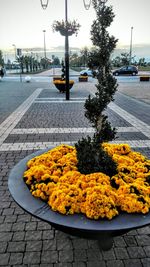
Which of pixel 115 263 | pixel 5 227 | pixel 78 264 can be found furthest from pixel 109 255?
pixel 5 227

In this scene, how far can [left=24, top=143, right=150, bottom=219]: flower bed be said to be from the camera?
109 inches

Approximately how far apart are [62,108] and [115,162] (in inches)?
363

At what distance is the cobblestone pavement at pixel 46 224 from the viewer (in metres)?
3.09

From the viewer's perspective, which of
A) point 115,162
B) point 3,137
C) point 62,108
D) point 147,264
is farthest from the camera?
point 62,108

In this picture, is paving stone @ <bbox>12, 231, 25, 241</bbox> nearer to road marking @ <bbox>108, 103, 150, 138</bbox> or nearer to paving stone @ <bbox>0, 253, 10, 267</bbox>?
paving stone @ <bbox>0, 253, 10, 267</bbox>

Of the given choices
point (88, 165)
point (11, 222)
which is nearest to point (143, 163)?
point (88, 165)

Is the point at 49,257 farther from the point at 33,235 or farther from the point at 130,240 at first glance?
the point at 130,240

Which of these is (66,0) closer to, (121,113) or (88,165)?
(121,113)

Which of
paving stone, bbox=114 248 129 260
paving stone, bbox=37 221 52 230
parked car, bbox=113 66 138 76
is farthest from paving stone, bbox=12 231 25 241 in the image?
parked car, bbox=113 66 138 76

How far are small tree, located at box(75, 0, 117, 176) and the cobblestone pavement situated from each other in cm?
98

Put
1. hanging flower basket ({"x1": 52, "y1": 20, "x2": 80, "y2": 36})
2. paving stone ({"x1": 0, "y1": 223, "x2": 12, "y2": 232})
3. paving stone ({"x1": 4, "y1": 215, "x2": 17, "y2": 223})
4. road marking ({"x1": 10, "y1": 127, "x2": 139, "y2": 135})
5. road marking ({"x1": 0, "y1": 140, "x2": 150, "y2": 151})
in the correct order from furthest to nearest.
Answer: hanging flower basket ({"x1": 52, "y1": 20, "x2": 80, "y2": 36}) → road marking ({"x1": 10, "y1": 127, "x2": 139, "y2": 135}) → road marking ({"x1": 0, "y1": 140, "x2": 150, "y2": 151}) → paving stone ({"x1": 4, "y1": 215, "x2": 17, "y2": 223}) → paving stone ({"x1": 0, "y1": 223, "x2": 12, "y2": 232})

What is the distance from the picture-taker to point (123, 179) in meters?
3.35

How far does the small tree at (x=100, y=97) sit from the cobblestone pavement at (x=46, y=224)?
975 millimetres

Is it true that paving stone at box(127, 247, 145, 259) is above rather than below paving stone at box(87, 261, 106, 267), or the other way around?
above
